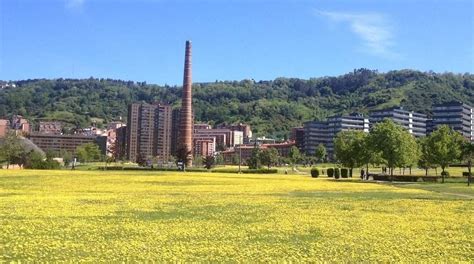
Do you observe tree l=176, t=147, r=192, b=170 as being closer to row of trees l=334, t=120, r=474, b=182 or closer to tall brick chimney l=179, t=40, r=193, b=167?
tall brick chimney l=179, t=40, r=193, b=167

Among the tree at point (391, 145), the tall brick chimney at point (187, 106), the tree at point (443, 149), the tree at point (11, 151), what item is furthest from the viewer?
the tall brick chimney at point (187, 106)

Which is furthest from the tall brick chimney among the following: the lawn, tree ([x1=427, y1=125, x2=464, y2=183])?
the lawn

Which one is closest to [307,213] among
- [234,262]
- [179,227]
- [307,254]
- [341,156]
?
[179,227]

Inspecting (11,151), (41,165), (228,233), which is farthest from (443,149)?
(11,151)

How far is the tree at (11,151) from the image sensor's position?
5051 inches

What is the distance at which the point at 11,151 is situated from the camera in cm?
13025

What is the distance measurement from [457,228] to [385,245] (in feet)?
21.8

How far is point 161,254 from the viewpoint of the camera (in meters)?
14.9

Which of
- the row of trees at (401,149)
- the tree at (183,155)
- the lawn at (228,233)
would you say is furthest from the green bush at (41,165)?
the lawn at (228,233)

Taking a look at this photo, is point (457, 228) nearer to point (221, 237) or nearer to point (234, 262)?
point (221, 237)

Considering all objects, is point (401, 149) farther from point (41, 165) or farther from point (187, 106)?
point (187, 106)

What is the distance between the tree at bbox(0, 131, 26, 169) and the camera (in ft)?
421

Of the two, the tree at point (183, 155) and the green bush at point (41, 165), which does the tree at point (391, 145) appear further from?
the tree at point (183, 155)

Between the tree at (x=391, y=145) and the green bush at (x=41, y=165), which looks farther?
the green bush at (x=41, y=165)
